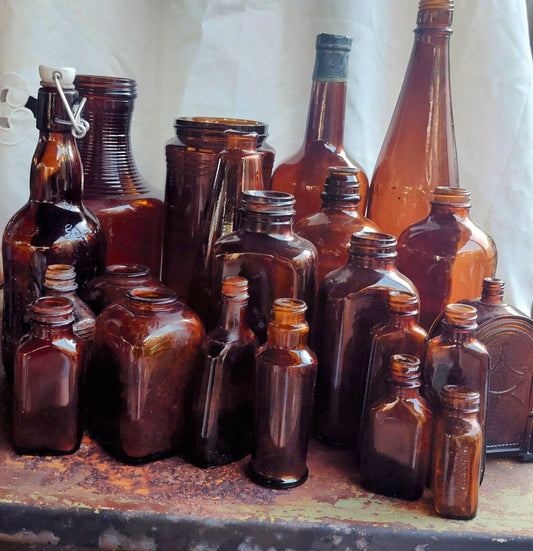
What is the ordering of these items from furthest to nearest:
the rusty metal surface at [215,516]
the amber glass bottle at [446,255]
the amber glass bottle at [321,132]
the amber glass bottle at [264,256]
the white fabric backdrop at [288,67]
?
the white fabric backdrop at [288,67], the amber glass bottle at [321,132], the amber glass bottle at [446,255], the amber glass bottle at [264,256], the rusty metal surface at [215,516]

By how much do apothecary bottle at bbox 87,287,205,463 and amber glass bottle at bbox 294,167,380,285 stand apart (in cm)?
20

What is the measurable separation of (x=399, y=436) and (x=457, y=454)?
0.18 feet

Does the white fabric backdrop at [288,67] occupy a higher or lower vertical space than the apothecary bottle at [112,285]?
higher

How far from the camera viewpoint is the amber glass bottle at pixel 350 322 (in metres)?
0.74

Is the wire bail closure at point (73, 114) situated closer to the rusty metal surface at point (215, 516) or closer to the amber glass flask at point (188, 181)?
the amber glass flask at point (188, 181)

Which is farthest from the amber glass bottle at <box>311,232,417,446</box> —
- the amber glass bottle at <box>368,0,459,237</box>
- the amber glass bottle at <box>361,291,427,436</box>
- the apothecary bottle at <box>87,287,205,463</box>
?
the amber glass bottle at <box>368,0,459,237</box>

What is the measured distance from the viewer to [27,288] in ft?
2.70

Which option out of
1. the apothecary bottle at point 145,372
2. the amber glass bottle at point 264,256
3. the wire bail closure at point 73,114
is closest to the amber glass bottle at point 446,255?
the amber glass bottle at point 264,256

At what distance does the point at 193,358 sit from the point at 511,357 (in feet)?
1.09

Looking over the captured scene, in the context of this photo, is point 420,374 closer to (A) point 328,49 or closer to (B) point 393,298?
(B) point 393,298

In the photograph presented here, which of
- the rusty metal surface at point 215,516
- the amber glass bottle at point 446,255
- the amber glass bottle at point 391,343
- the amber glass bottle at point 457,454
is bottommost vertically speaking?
the rusty metal surface at point 215,516

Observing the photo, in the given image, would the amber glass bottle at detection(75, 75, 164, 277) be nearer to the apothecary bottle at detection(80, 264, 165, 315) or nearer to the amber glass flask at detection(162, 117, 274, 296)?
the amber glass flask at detection(162, 117, 274, 296)

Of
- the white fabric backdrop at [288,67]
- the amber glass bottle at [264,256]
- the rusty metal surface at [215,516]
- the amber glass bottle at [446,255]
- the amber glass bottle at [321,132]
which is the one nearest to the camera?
the rusty metal surface at [215,516]

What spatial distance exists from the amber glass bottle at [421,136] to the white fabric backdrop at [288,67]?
202 millimetres
